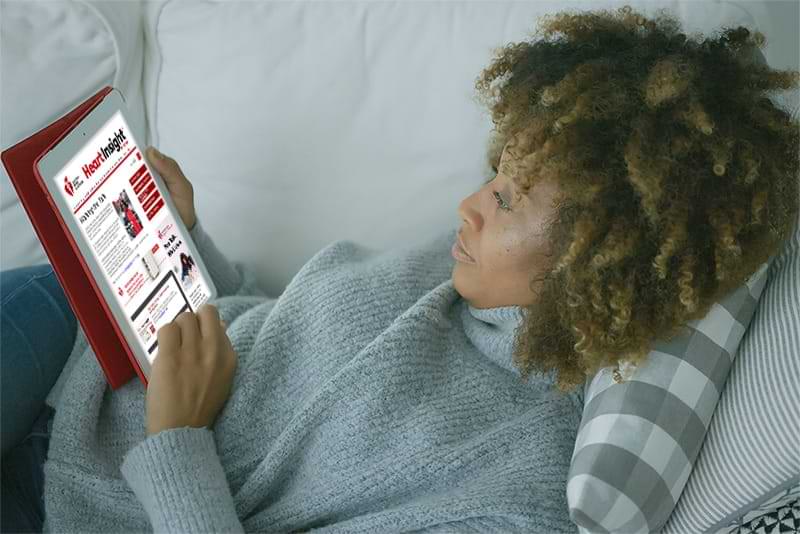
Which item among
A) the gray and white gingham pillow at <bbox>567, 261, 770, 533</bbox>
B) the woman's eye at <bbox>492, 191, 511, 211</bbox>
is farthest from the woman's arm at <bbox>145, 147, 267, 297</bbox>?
the gray and white gingham pillow at <bbox>567, 261, 770, 533</bbox>

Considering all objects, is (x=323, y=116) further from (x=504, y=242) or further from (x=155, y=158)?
(x=504, y=242)

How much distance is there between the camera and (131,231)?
3.31 feet

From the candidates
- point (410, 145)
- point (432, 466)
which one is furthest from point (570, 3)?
point (432, 466)

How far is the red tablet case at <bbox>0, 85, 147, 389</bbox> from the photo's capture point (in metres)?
0.88

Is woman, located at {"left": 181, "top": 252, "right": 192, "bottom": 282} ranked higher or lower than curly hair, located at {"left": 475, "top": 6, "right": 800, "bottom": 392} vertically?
lower

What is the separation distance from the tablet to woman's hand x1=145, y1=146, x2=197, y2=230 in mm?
14

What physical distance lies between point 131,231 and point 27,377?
213 millimetres

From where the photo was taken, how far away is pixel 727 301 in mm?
855

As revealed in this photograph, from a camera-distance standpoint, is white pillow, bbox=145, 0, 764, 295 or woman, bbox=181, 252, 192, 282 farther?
white pillow, bbox=145, 0, 764, 295

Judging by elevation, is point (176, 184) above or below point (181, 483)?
above

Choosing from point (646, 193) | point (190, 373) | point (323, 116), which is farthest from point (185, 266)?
point (646, 193)

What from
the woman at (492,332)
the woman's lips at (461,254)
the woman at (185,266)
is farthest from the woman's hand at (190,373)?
the woman's lips at (461,254)

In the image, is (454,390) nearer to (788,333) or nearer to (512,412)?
(512,412)

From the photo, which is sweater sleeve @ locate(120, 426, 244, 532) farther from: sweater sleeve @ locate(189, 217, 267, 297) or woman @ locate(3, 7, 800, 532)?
sweater sleeve @ locate(189, 217, 267, 297)
